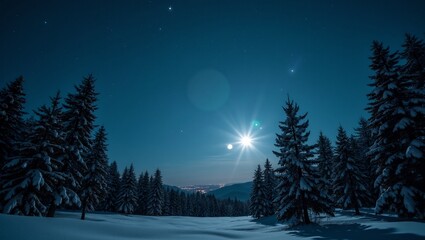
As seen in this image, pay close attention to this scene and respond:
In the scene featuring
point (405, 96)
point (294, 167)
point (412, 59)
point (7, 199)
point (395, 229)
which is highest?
point (412, 59)

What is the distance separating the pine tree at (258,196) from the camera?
4504 centimetres

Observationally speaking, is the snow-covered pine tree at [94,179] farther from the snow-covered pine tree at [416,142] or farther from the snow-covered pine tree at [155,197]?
the snow-covered pine tree at [416,142]

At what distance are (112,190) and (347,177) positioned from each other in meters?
49.9

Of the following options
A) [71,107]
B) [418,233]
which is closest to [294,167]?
[418,233]

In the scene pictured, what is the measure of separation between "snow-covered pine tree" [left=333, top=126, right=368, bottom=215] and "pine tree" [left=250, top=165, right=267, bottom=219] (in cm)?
1901

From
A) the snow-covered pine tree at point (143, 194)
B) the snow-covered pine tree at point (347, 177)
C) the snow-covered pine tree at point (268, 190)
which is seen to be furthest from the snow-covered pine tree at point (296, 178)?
the snow-covered pine tree at point (143, 194)

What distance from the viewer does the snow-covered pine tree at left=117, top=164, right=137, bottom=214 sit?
44.6 metres

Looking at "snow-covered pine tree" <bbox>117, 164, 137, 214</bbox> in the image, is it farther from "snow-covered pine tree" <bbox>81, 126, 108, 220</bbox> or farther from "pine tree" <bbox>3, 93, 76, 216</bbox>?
"pine tree" <bbox>3, 93, 76, 216</bbox>

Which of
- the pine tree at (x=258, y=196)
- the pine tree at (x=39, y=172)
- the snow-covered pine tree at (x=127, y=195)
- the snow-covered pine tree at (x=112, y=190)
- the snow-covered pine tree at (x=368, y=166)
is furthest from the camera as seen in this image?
the snow-covered pine tree at (x=112, y=190)

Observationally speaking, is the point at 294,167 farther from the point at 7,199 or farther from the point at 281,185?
the point at 7,199

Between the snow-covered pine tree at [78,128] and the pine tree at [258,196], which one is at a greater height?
the snow-covered pine tree at [78,128]

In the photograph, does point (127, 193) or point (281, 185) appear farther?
point (127, 193)

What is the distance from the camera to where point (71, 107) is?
1847 cm

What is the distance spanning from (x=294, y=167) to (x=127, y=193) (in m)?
40.0
